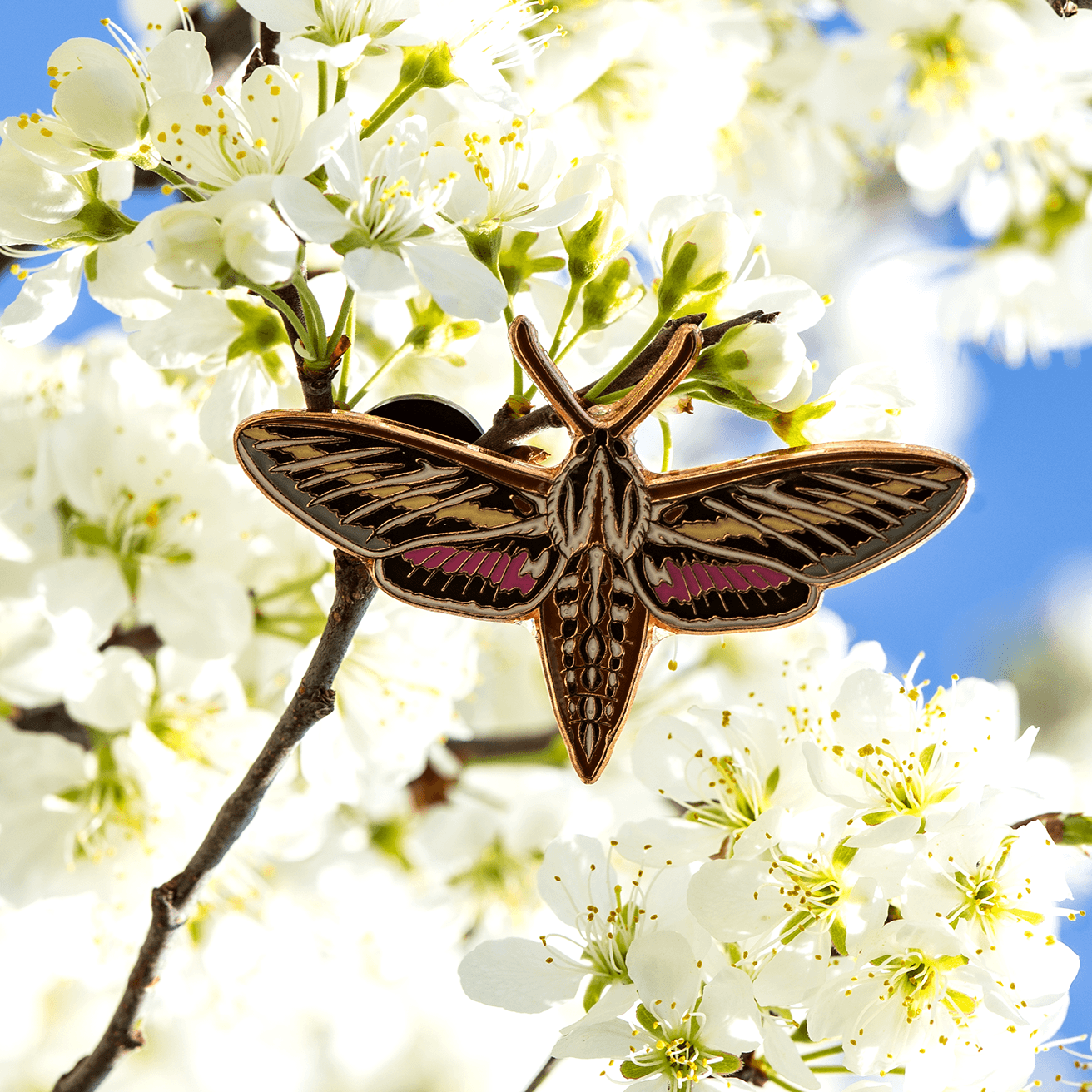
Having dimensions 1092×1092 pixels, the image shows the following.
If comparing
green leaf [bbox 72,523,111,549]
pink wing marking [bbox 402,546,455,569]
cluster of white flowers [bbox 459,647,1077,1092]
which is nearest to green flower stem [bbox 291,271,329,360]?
pink wing marking [bbox 402,546,455,569]

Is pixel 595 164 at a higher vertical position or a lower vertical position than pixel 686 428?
higher

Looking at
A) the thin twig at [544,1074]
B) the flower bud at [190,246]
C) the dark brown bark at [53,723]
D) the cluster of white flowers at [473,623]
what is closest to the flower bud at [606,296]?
the cluster of white flowers at [473,623]

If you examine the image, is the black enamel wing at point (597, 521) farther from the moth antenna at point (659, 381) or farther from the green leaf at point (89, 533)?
the green leaf at point (89, 533)

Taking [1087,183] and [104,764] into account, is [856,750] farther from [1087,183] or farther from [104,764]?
[1087,183]

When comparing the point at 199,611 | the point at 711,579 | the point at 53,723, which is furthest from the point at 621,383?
the point at 53,723

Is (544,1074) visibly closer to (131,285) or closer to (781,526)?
(781,526)

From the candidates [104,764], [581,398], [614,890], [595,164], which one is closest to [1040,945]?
[614,890]
